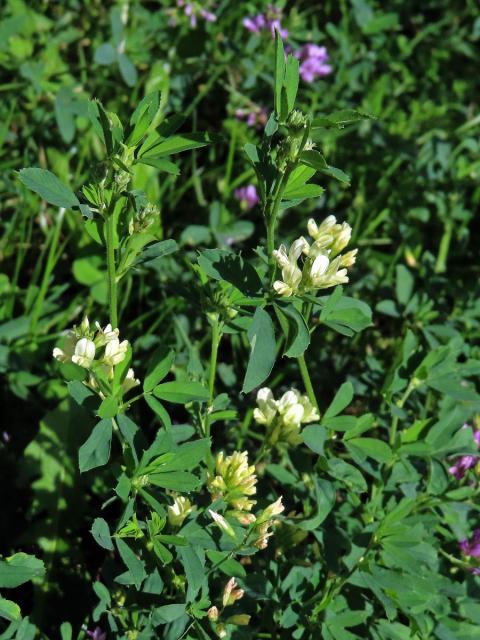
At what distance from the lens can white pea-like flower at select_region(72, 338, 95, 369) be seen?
1.35m

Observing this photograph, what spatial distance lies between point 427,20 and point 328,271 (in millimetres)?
2934

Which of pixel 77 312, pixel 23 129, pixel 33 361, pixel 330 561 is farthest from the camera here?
pixel 23 129

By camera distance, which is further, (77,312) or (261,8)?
(261,8)

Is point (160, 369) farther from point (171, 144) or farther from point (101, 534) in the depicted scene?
point (171, 144)

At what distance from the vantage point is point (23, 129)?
9.70ft

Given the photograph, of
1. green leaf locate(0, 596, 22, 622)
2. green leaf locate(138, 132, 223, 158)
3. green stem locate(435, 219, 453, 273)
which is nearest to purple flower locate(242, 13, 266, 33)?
green stem locate(435, 219, 453, 273)

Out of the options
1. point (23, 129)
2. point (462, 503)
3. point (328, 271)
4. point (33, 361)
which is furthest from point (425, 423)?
point (23, 129)

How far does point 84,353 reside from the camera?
1360mm

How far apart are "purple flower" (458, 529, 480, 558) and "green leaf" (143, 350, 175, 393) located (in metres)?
0.90

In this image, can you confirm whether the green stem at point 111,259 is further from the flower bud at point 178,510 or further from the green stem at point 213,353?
the flower bud at point 178,510

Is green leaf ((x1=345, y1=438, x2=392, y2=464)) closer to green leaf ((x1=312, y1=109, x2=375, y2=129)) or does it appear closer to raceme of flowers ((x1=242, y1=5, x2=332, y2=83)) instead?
green leaf ((x1=312, y1=109, x2=375, y2=129))

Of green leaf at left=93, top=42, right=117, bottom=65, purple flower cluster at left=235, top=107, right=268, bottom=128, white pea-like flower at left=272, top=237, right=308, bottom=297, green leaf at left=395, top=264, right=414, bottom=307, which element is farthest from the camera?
purple flower cluster at left=235, top=107, right=268, bottom=128

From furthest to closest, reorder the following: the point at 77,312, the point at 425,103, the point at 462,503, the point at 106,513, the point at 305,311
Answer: the point at 425,103
the point at 77,312
the point at 106,513
the point at 462,503
the point at 305,311

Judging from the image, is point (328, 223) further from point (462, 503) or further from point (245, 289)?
A: point (462, 503)
